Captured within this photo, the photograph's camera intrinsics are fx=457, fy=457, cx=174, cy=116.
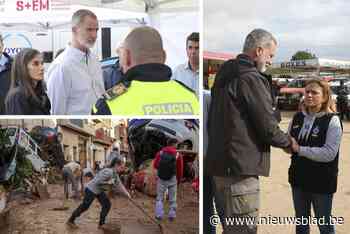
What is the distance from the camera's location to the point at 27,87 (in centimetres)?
222

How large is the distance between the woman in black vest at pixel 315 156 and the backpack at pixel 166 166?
59 centimetres

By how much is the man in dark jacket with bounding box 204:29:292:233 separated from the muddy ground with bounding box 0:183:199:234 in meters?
0.23

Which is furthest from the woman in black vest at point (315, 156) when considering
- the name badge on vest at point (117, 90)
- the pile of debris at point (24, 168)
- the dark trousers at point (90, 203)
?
the pile of debris at point (24, 168)

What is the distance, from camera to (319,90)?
2234mm

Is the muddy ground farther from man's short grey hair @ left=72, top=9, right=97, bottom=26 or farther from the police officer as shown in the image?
man's short grey hair @ left=72, top=9, right=97, bottom=26

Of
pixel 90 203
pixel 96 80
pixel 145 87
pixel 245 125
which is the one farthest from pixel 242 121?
pixel 90 203

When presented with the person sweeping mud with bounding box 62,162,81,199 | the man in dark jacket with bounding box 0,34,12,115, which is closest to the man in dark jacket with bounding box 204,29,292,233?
the person sweeping mud with bounding box 62,162,81,199

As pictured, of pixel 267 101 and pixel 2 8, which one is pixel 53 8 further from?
pixel 267 101

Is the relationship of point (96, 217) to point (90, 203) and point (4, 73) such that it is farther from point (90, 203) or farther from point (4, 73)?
point (4, 73)

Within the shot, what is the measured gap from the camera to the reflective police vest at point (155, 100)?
2.23 metres

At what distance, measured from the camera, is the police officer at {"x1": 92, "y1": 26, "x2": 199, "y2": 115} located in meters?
2.20

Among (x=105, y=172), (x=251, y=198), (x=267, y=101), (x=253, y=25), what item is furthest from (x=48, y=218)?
(x=253, y=25)

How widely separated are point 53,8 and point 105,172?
0.86 m

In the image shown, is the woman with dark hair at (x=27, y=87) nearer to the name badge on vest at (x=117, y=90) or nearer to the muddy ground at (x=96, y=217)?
the name badge on vest at (x=117, y=90)
